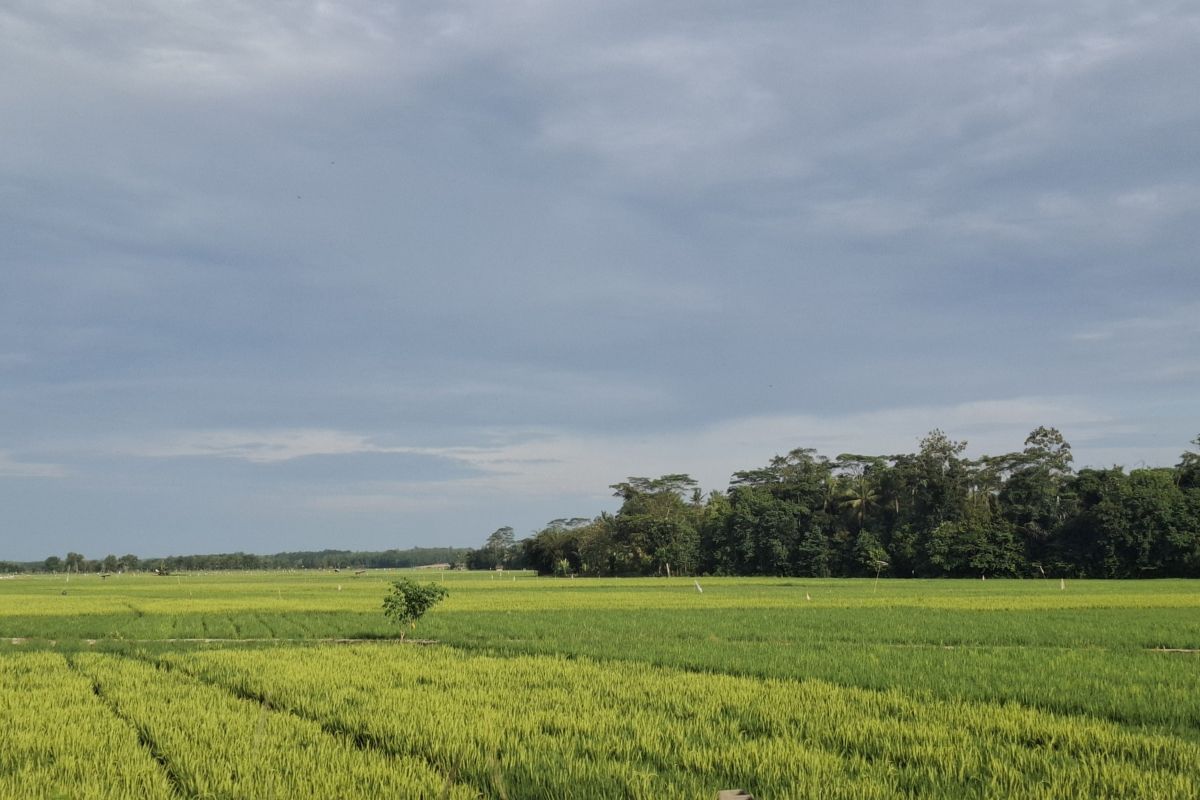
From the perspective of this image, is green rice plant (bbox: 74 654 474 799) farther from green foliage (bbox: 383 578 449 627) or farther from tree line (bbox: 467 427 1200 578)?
tree line (bbox: 467 427 1200 578)

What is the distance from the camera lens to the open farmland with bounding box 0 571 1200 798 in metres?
7.09

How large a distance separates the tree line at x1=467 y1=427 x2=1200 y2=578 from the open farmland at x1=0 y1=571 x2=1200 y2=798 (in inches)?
1951

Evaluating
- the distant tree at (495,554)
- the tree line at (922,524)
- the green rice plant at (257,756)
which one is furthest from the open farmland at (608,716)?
the distant tree at (495,554)

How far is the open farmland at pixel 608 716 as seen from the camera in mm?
7090

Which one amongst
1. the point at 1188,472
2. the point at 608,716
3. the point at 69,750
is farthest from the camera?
the point at 1188,472

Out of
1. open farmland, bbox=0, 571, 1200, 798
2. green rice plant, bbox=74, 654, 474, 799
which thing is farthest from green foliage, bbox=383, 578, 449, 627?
green rice plant, bbox=74, 654, 474, 799

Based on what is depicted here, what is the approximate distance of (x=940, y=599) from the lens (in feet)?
132

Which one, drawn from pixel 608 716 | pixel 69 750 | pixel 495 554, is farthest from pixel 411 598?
pixel 495 554

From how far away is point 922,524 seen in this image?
7625 cm

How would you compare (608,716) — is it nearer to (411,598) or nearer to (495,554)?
(411,598)

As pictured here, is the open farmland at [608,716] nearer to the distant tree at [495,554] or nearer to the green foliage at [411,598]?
the green foliage at [411,598]

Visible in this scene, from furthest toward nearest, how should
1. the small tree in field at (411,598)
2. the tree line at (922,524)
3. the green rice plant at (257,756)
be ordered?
the tree line at (922,524), the small tree in field at (411,598), the green rice plant at (257,756)

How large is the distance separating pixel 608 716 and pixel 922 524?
72.1 metres

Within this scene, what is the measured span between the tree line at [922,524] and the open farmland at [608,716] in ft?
163
